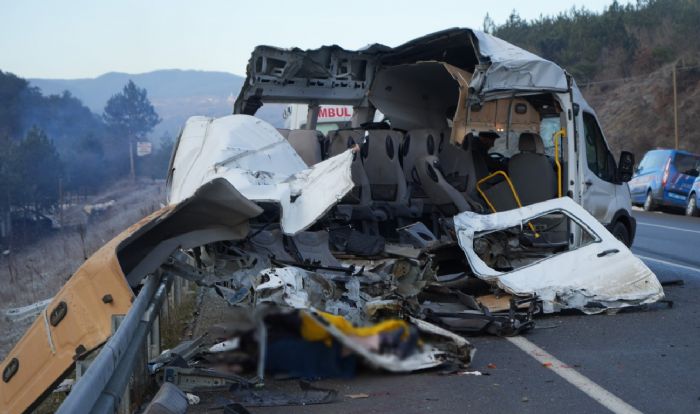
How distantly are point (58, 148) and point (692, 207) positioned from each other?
206 feet

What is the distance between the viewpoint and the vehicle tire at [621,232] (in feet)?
39.9

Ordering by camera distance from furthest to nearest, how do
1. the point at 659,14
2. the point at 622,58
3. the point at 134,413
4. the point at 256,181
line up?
the point at 659,14
the point at 622,58
the point at 256,181
the point at 134,413

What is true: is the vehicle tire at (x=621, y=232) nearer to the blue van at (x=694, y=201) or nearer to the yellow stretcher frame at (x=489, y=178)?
the yellow stretcher frame at (x=489, y=178)

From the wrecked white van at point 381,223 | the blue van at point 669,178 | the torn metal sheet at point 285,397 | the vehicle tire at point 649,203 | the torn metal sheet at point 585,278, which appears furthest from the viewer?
the vehicle tire at point 649,203

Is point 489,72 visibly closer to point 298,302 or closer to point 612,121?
point 298,302

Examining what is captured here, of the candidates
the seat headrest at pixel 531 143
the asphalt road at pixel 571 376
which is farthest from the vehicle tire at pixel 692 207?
the asphalt road at pixel 571 376

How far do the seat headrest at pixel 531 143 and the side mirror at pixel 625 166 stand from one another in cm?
106

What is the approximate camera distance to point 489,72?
33.0ft

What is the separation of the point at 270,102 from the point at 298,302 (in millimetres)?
4997

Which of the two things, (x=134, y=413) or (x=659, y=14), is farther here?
(x=659, y=14)

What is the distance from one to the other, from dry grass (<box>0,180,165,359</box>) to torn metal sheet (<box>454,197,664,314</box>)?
4.81 metres

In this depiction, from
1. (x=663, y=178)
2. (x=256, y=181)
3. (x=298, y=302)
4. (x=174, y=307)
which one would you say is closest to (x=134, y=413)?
(x=298, y=302)

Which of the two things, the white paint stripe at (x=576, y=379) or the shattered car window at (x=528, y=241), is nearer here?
the white paint stripe at (x=576, y=379)

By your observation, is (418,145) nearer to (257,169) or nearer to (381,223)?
(381,223)
